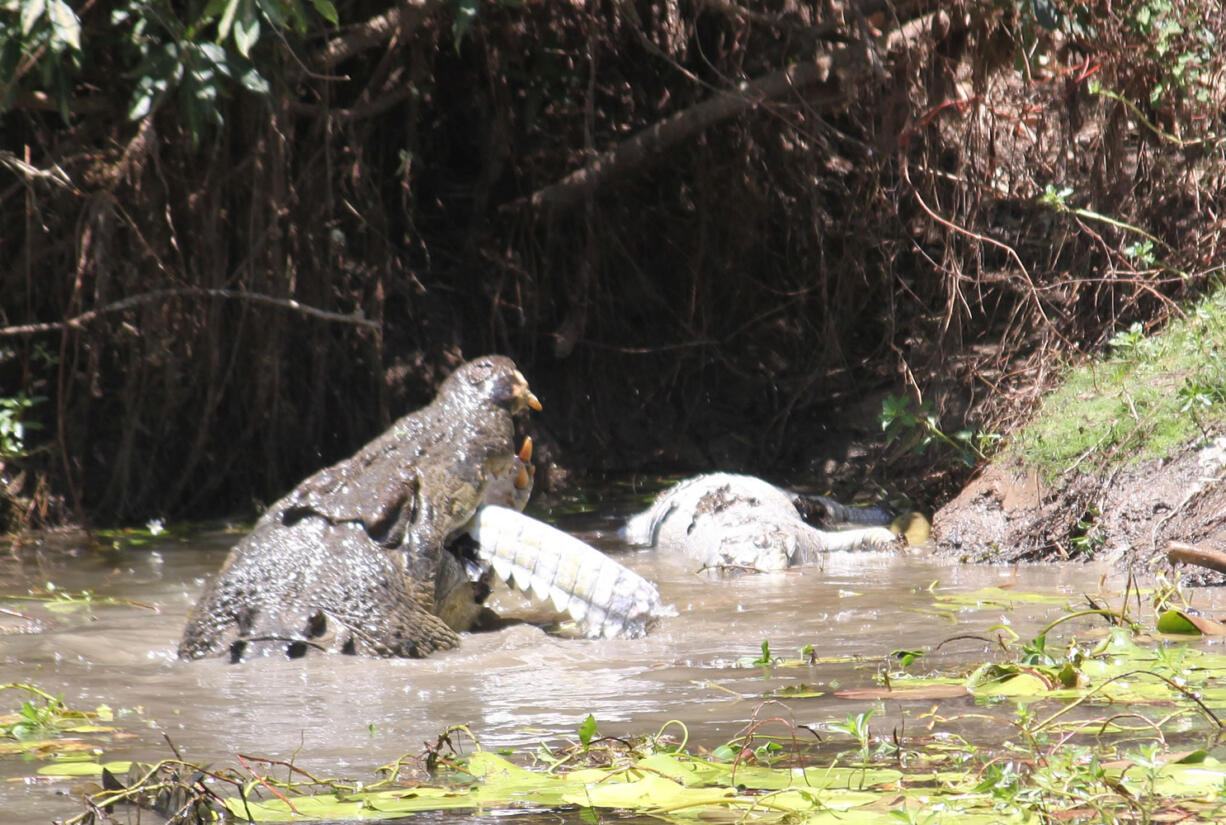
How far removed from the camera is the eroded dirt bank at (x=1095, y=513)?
15.2 ft

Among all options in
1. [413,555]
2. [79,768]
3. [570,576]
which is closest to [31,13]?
[413,555]

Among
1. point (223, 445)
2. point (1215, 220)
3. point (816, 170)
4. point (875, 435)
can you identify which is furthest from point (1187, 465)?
point (223, 445)

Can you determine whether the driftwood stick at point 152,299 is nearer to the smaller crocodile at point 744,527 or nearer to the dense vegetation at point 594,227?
the dense vegetation at point 594,227

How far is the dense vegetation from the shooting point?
6.39 metres

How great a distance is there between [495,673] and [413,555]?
51 centimetres

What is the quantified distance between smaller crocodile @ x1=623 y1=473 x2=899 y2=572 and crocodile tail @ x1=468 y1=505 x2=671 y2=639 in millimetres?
1465

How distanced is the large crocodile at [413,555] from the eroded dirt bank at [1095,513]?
187 cm

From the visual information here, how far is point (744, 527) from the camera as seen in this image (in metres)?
5.68

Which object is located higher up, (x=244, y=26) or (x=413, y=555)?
(x=244, y=26)

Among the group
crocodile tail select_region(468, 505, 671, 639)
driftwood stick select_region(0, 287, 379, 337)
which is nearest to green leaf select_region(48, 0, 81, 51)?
driftwood stick select_region(0, 287, 379, 337)

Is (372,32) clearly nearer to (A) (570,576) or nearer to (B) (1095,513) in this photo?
(A) (570,576)

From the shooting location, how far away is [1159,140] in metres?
6.78

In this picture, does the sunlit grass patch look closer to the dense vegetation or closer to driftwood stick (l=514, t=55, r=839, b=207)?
the dense vegetation

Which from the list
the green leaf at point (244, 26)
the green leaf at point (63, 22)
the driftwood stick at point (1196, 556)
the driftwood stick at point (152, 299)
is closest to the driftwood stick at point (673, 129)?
the driftwood stick at point (152, 299)
